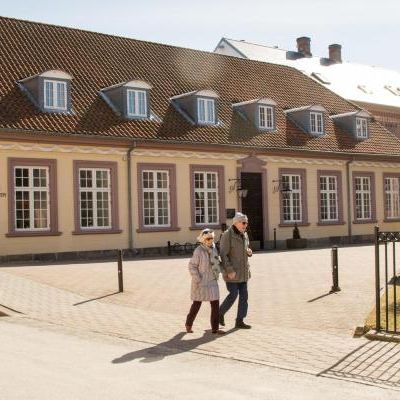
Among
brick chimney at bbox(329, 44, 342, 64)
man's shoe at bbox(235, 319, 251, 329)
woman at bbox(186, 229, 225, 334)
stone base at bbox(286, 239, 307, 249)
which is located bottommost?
man's shoe at bbox(235, 319, 251, 329)

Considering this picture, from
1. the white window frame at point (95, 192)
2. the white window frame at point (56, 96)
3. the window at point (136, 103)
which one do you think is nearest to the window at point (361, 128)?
the window at point (136, 103)

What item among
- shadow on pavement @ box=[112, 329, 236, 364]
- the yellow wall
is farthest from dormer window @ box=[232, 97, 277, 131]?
shadow on pavement @ box=[112, 329, 236, 364]

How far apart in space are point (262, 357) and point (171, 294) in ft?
19.2

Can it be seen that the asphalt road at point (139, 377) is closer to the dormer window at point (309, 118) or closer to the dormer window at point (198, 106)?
the dormer window at point (198, 106)

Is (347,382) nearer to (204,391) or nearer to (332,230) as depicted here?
(204,391)

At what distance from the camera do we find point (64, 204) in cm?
2364

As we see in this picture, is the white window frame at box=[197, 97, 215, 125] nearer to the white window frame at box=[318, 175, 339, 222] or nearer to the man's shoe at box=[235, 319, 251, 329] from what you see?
the white window frame at box=[318, 175, 339, 222]

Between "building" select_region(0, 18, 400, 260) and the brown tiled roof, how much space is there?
66mm

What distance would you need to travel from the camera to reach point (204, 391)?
22.1 ft

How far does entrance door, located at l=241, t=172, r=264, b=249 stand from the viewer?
28.8m

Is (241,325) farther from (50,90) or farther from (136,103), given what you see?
(136,103)

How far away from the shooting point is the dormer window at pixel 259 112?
1177 inches

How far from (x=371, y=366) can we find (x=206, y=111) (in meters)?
21.1

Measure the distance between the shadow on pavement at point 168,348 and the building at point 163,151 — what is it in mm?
13859
